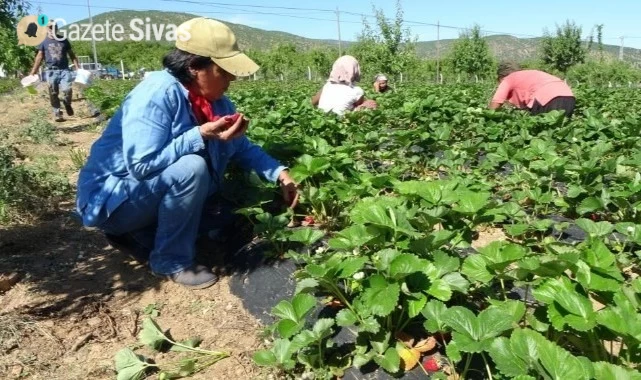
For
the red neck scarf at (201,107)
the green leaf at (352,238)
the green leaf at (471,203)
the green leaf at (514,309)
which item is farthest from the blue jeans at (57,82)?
the green leaf at (514,309)

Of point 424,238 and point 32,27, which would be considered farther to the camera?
point 32,27

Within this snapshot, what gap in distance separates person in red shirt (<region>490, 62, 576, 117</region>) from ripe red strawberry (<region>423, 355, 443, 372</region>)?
193 inches

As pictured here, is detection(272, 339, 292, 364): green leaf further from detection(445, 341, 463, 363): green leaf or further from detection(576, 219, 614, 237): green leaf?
detection(576, 219, 614, 237): green leaf

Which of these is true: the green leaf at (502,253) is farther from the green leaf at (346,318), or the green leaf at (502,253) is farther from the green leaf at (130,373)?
the green leaf at (130,373)

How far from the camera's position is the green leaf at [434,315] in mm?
1641

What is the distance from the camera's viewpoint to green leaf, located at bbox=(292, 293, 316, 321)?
179 cm

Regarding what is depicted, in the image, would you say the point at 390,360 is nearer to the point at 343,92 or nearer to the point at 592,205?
the point at 592,205

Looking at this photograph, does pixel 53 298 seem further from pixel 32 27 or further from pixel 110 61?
pixel 110 61

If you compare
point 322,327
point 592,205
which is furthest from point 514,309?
point 592,205

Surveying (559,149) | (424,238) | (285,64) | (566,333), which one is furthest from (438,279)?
(285,64)

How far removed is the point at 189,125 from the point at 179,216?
1.43ft

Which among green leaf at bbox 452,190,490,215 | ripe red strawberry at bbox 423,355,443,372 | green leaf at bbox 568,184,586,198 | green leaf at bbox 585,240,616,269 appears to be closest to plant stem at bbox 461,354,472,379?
ripe red strawberry at bbox 423,355,443,372

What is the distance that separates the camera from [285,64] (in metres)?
44.2

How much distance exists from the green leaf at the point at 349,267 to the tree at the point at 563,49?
36690 millimetres
